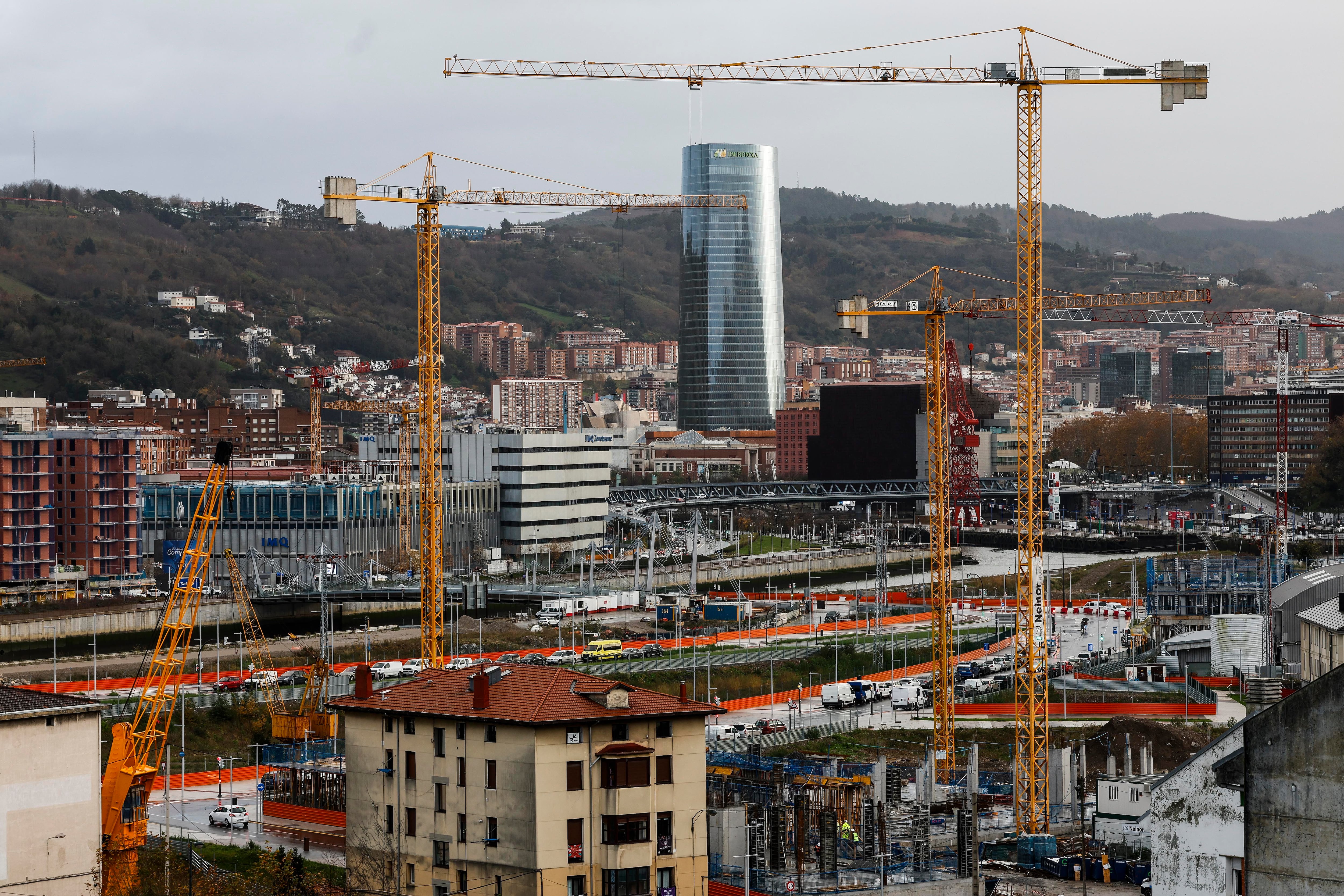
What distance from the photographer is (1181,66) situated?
34812 mm

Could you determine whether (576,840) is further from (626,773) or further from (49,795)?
(49,795)

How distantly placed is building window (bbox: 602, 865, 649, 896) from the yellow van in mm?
26464

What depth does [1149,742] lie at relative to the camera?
118 ft

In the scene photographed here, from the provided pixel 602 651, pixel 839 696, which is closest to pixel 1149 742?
pixel 839 696

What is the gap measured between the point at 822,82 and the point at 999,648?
761 inches

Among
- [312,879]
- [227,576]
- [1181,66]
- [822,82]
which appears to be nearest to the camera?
[312,879]

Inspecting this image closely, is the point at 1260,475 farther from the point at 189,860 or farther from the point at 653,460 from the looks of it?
the point at 189,860

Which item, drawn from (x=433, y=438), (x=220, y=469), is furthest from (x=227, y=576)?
(x=220, y=469)

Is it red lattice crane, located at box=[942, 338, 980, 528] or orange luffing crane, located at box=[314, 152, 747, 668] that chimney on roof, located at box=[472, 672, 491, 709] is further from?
red lattice crane, located at box=[942, 338, 980, 528]

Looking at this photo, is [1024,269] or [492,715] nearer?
[492,715]

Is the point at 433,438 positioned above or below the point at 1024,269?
below

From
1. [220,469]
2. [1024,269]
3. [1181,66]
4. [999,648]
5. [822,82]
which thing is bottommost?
[999,648]

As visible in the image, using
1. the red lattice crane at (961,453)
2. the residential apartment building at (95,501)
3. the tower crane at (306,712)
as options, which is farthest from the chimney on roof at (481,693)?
the red lattice crane at (961,453)

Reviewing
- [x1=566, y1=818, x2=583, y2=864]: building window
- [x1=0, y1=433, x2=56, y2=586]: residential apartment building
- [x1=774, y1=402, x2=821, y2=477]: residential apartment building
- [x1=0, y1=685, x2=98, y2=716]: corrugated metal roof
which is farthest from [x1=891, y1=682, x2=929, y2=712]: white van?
[x1=774, y1=402, x2=821, y2=477]: residential apartment building
